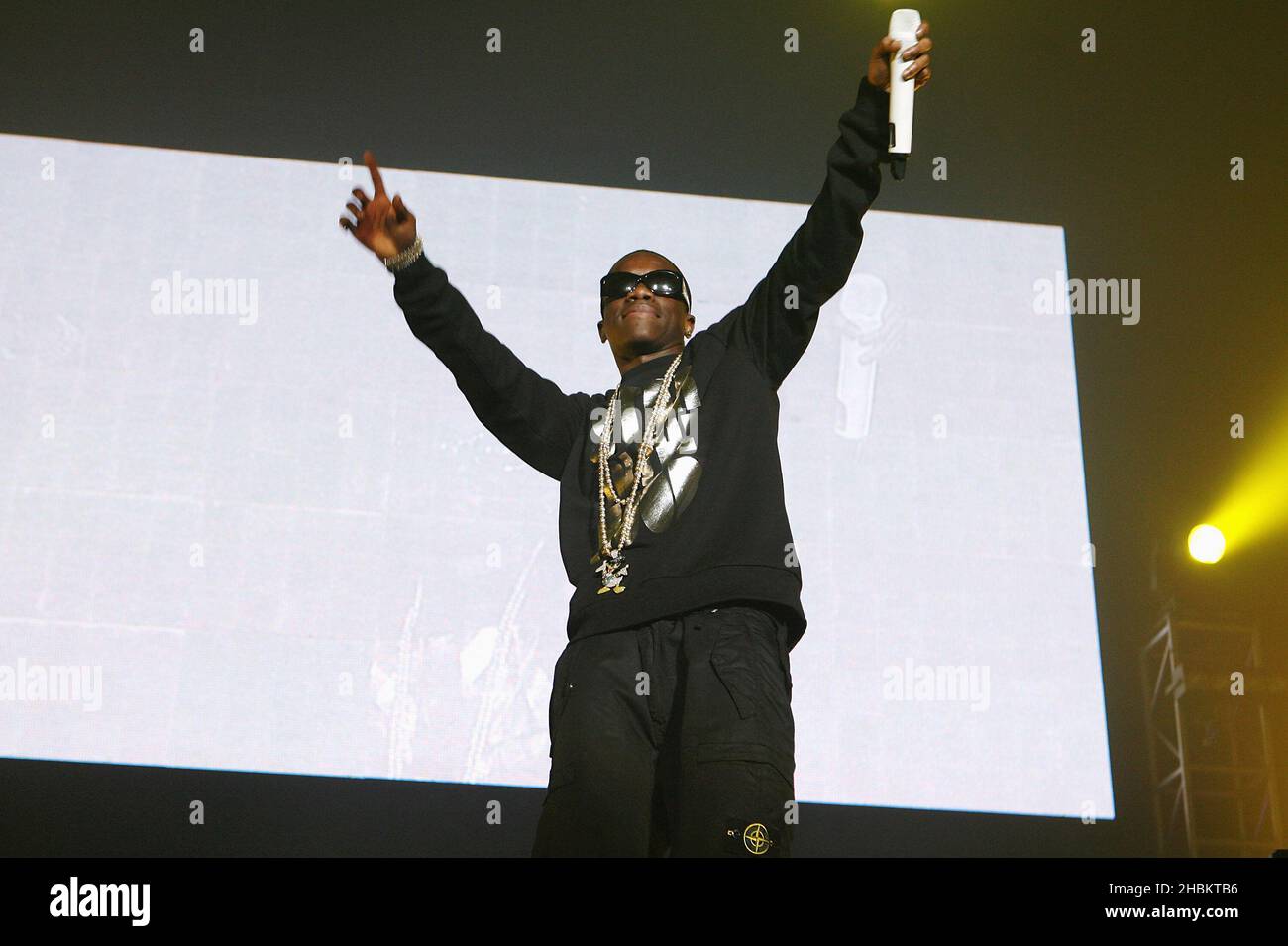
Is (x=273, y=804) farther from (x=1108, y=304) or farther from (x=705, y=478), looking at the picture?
(x=1108, y=304)

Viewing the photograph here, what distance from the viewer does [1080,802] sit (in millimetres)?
3818

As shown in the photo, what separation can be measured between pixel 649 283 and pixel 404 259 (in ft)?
1.34

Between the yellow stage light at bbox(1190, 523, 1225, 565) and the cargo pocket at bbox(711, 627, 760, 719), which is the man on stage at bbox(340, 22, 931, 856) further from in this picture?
the yellow stage light at bbox(1190, 523, 1225, 565)

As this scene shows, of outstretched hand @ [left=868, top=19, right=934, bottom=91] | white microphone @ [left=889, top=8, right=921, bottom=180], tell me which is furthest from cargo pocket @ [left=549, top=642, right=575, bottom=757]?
outstretched hand @ [left=868, top=19, right=934, bottom=91]

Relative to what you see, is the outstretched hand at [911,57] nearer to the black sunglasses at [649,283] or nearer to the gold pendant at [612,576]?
the black sunglasses at [649,283]

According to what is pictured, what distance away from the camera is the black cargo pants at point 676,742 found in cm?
172

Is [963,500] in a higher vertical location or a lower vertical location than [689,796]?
higher

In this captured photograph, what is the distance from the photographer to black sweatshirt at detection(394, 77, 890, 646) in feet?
6.41

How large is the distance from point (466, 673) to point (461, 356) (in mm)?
1684

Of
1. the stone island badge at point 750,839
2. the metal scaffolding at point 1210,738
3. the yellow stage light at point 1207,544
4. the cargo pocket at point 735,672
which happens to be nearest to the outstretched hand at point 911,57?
the cargo pocket at point 735,672

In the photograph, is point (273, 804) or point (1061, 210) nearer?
point (273, 804)

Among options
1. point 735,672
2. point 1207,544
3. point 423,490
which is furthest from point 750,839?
point 1207,544
